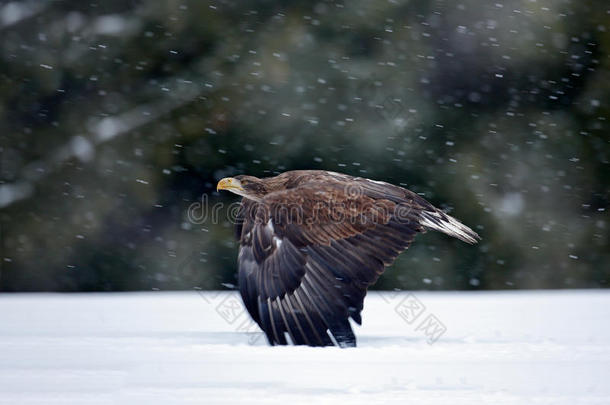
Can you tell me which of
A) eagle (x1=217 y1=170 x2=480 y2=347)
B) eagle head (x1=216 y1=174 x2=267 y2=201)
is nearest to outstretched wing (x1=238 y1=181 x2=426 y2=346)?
eagle (x1=217 y1=170 x2=480 y2=347)

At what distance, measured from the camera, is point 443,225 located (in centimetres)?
406

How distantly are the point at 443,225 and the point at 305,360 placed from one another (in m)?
1.21

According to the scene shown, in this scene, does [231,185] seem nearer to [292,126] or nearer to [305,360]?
[305,360]

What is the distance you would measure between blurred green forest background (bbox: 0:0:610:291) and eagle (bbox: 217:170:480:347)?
14.5 ft

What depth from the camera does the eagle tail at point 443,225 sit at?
3.98 meters

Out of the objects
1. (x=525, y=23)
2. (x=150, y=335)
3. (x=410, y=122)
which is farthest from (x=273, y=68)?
(x=150, y=335)

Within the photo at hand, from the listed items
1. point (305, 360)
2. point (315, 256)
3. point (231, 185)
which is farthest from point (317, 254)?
point (231, 185)

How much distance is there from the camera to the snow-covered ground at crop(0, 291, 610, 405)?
8.79 feet

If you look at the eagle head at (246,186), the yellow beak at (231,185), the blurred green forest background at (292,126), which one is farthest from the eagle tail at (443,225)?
the blurred green forest background at (292,126)

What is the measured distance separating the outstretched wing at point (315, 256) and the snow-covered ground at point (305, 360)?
0.42 feet

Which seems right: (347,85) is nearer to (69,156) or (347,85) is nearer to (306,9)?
(306,9)

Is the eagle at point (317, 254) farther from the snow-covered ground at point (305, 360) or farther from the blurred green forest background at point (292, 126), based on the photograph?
the blurred green forest background at point (292, 126)

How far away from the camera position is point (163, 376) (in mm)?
2945

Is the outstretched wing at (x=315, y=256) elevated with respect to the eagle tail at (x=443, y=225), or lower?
elevated
